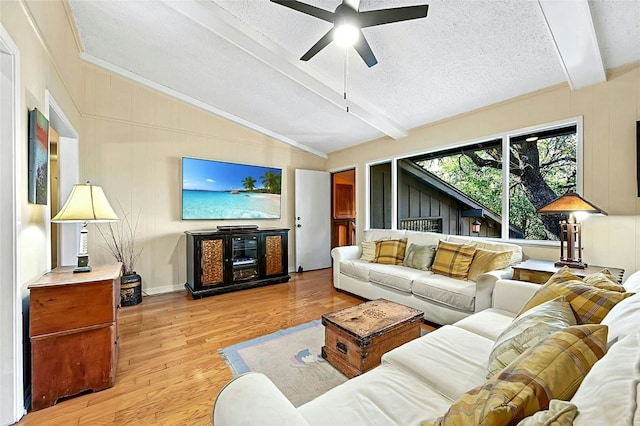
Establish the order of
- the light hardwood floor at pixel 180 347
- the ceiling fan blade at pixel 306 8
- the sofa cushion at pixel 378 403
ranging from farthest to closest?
the ceiling fan blade at pixel 306 8 < the light hardwood floor at pixel 180 347 < the sofa cushion at pixel 378 403

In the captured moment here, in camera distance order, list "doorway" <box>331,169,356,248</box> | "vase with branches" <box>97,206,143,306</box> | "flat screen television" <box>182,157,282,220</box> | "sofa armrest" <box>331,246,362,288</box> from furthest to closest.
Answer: "doorway" <box>331,169,356,248</box> < "flat screen television" <box>182,157,282,220</box> < "sofa armrest" <box>331,246,362,288</box> < "vase with branches" <box>97,206,143,306</box>

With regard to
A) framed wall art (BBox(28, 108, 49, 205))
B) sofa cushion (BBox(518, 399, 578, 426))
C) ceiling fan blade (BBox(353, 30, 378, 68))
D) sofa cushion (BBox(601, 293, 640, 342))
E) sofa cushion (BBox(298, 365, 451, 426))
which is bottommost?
sofa cushion (BBox(298, 365, 451, 426))

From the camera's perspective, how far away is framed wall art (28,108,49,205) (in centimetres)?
182

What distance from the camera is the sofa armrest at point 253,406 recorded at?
0.79 metres

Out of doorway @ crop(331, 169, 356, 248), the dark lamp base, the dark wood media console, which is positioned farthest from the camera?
doorway @ crop(331, 169, 356, 248)

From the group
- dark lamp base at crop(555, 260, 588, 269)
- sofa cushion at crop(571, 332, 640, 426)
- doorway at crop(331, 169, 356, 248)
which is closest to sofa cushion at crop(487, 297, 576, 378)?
sofa cushion at crop(571, 332, 640, 426)

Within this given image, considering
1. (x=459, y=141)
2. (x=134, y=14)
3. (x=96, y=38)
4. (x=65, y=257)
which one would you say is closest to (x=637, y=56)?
(x=459, y=141)

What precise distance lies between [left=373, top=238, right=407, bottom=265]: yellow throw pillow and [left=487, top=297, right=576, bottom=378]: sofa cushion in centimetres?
243

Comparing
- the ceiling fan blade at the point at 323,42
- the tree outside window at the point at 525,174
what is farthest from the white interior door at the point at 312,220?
the ceiling fan blade at the point at 323,42

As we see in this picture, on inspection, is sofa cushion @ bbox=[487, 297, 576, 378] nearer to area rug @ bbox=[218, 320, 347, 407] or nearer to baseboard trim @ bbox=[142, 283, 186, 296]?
area rug @ bbox=[218, 320, 347, 407]

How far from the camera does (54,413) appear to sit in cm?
168

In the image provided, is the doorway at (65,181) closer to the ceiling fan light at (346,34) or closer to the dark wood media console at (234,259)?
the dark wood media console at (234,259)

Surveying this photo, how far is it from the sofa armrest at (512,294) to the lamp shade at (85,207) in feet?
9.67

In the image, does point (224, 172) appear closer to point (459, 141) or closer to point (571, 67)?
point (459, 141)
